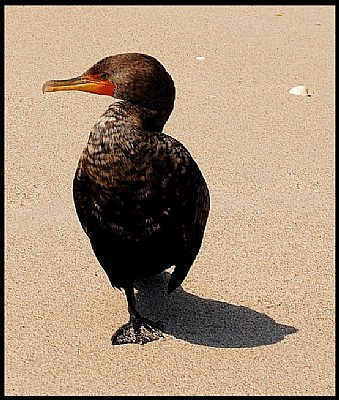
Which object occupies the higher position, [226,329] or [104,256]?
[104,256]

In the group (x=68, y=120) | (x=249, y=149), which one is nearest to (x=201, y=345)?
(x=249, y=149)

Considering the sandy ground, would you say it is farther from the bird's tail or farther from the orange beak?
the orange beak

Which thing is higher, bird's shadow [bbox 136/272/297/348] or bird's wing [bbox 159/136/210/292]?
bird's wing [bbox 159/136/210/292]

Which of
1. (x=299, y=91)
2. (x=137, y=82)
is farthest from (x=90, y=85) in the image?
(x=299, y=91)

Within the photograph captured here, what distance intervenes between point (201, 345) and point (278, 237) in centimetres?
102

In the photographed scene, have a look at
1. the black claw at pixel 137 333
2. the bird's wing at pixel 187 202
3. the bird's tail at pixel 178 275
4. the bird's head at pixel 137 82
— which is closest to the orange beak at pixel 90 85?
the bird's head at pixel 137 82

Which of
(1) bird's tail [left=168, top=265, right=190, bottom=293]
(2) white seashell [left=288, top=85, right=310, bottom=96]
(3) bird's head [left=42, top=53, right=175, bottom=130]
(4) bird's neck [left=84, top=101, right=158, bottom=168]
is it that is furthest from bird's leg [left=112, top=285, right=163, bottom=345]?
(2) white seashell [left=288, top=85, right=310, bottom=96]

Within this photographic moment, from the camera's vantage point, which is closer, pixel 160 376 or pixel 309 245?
pixel 160 376

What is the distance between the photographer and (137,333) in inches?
144

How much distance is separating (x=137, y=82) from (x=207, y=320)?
1.13m

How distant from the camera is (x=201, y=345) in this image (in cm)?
363

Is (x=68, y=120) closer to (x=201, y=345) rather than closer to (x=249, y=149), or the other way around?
(x=249, y=149)

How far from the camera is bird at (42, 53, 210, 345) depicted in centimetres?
329

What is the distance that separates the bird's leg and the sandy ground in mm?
45
